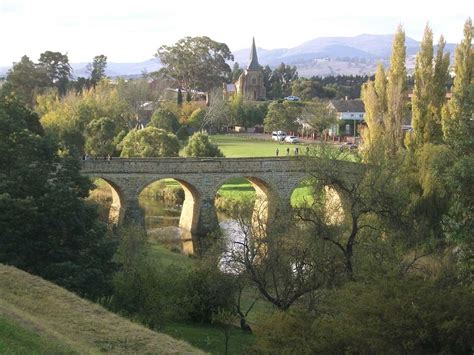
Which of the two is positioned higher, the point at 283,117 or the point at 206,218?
the point at 283,117

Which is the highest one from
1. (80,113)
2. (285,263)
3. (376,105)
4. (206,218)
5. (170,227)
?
(376,105)

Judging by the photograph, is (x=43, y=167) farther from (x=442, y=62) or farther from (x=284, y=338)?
(x=442, y=62)

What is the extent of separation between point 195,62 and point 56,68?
24.2 metres

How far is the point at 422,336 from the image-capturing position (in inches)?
577

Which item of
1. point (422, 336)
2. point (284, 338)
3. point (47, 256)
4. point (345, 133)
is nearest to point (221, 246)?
point (47, 256)

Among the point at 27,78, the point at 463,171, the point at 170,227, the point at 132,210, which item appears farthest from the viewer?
the point at 27,78

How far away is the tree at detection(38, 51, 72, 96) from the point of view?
93.5 meters

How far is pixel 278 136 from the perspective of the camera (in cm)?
8244

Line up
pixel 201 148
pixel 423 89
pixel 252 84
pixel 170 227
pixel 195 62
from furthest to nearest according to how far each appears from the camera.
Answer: pixel 252 84
pixel 195 62
pixel 201 148
pixel 170 227
pixel 423 89

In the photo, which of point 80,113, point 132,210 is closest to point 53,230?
point 132,210

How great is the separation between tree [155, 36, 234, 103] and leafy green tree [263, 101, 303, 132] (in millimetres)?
27491

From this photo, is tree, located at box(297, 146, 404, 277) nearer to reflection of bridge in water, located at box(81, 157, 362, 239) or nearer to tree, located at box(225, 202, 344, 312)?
tree, located at box(225, 202, 344, 312)

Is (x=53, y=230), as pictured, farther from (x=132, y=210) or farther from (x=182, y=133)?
(x=182, y=133)

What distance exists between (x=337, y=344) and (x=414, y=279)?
2.84 meters
